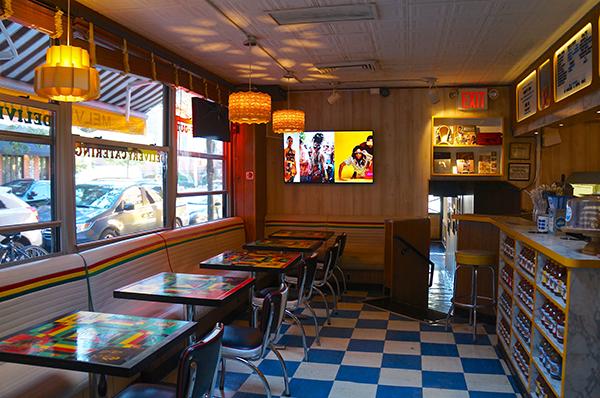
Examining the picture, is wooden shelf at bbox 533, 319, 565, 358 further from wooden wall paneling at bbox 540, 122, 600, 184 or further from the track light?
the track light

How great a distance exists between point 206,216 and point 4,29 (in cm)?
370

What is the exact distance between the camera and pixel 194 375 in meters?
2.09

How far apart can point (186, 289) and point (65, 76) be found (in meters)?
1.52

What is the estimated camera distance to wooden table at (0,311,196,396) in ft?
6.80

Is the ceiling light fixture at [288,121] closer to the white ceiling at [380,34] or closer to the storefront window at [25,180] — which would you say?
the white ceiling at [380,34]

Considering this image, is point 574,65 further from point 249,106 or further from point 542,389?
point 249,106

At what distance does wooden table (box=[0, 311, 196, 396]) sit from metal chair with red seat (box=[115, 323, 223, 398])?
19cm

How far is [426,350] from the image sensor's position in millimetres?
4484

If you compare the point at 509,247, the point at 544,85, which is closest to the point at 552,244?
the point at 509,247

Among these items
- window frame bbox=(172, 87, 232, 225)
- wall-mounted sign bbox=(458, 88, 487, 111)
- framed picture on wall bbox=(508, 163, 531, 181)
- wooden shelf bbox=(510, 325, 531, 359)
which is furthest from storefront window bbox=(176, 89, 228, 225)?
framed picture on wall bbox=(508, 163, 531, 181)

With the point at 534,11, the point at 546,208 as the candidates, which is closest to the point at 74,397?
the point at 546,208

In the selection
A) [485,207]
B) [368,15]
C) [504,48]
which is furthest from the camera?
[485,207]

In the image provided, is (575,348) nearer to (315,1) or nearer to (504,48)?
(315,1)

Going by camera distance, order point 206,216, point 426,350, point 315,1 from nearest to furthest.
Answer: point 315,1 → point 426,350 → point 206,216
